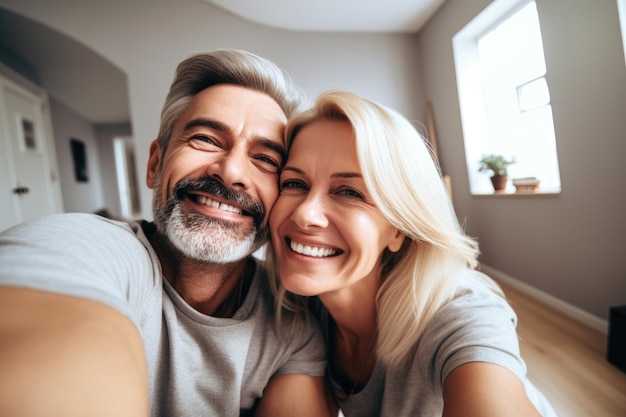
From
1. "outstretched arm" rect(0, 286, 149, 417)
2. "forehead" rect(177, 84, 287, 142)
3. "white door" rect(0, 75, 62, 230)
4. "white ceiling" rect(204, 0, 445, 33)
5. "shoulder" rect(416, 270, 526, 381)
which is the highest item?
"white ceiling" rect(204, 0, 445, 33)

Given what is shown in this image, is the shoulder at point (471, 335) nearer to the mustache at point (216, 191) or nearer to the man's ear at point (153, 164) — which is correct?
the mustache at point (216, 191)

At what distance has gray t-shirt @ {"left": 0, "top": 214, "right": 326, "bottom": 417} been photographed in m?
0.43

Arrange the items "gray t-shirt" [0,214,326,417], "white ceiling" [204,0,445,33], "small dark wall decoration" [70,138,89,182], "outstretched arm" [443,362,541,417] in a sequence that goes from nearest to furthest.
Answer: "gray t-shirt" [0,214,326,417], "outstretched arm" [443,362,541,417], "white ceiling" [204,0,445,33], "small dark wall decoration" [70,138,89,182]

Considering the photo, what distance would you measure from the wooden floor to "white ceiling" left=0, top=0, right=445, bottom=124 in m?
3.54

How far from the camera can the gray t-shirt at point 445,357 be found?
0.62 metres

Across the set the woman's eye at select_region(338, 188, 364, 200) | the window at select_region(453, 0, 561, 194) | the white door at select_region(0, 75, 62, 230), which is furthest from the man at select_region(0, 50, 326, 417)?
the white door at select_region(0, 75, 62, 230)

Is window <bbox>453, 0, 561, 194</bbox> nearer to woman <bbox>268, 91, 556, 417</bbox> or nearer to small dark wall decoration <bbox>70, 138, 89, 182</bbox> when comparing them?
woman <bbox>268, 91, 556, 417</bbox>

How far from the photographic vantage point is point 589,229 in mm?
2135

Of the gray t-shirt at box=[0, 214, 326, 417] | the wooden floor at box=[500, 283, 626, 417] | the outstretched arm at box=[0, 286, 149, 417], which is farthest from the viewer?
the wooden floor at box=[500, 283, 626, 417]

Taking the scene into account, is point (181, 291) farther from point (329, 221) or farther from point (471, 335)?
point (471, 335)

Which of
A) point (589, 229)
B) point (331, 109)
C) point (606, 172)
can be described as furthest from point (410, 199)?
point (589, 229)

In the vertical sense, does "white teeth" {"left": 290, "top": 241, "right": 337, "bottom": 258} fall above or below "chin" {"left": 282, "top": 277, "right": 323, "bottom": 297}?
above

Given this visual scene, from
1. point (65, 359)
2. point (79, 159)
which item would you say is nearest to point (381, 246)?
point (65, 359)

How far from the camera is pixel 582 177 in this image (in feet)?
7.01
